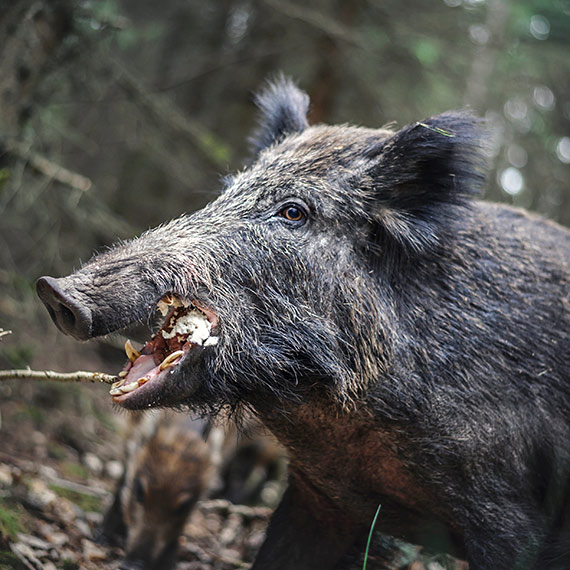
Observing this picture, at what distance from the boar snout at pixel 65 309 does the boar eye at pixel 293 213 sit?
1062 millimetres

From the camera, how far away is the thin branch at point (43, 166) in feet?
14.9

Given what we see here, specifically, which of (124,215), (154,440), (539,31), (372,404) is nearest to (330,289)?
(372,404)

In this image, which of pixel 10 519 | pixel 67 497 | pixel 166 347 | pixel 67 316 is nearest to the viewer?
pixel 67 316

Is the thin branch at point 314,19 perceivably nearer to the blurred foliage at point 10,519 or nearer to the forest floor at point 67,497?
the forest floor at point 67,497

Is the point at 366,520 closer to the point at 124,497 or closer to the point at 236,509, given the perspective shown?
the point at 236,509

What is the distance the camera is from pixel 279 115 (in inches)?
155

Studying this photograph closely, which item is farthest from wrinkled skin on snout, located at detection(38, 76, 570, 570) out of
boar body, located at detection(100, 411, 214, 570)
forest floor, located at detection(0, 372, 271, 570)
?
boar body, located at detection(100, 411, 214, 570)

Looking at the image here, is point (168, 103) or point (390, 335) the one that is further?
point (168, 103)

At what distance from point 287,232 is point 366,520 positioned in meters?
1.52

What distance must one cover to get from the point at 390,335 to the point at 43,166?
9.40 feet

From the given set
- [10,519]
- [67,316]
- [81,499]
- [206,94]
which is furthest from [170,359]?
[206,94]

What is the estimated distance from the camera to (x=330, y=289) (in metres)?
3.05

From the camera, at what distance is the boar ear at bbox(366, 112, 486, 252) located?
316 cm

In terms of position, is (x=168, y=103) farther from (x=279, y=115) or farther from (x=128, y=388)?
(x=128, y=388)
